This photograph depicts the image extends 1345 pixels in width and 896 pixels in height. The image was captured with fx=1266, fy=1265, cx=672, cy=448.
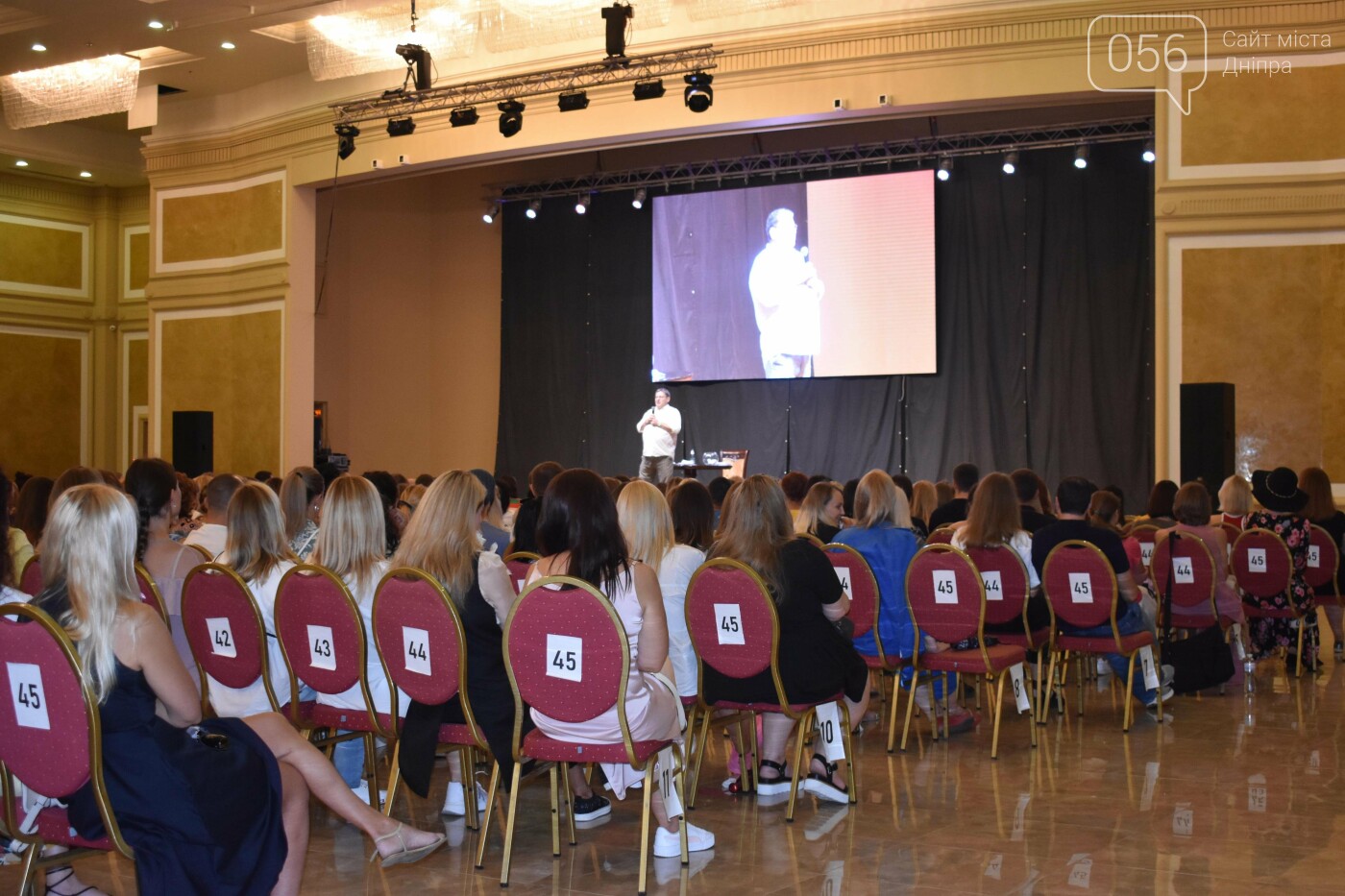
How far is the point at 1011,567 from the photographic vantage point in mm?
5391

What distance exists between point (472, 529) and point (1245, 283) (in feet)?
25.5

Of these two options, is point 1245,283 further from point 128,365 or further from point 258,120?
point 128,365

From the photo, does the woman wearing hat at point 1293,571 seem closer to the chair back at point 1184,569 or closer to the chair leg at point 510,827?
the chair back at point 1184,569

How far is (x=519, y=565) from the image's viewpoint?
4762 millimetres

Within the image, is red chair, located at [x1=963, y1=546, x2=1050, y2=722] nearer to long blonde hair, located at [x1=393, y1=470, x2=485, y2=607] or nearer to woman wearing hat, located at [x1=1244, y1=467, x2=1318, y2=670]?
long blonde hair, located at [x1=393, y1=470, x2=485, y2=607]

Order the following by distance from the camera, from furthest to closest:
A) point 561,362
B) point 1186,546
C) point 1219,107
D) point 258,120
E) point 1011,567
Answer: point 561,362, point 258,120, point 1219,107, point 1186,546, point 1011,567

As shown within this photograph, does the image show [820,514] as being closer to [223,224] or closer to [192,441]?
[192,441]

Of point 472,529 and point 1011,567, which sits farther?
point 1011,567

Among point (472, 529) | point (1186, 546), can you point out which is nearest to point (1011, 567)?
point (1186, 546)

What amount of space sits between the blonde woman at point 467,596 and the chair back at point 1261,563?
15.5 feet

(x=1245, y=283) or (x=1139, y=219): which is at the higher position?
(x=1139, y=219)

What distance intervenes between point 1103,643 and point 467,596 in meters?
3.16

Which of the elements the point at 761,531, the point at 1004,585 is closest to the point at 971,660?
the point at 1004,585

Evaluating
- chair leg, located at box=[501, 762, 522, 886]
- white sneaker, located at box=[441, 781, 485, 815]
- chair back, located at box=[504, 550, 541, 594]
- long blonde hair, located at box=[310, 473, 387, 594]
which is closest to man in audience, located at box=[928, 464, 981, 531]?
chair back, located at box=[504, 550, 541, 594]
